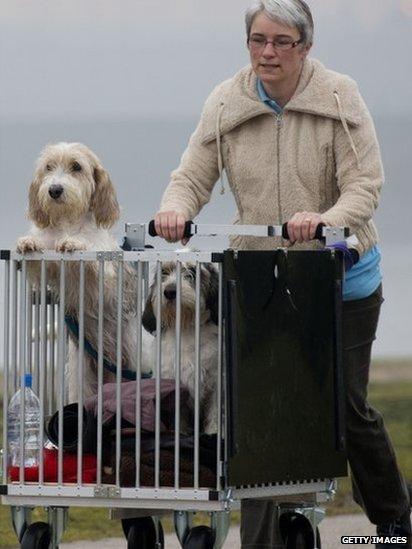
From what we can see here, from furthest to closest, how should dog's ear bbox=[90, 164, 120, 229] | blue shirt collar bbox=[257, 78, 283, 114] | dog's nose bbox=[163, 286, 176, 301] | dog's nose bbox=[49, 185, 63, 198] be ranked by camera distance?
1. dog's ear bbox=[90, 164, 120, 229]
2. dog's nose bbox=[49, 185, 63, 198]
3. blue shirt collar bbox=[257, 78, 283, 114]
4. dog's nose bbox=[163, 286, 176, 301]

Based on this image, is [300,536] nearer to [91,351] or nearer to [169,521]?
[91,351]

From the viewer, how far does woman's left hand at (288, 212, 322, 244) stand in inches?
251

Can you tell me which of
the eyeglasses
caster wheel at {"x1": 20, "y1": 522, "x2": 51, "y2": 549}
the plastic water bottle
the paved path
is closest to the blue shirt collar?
the eyeglasses

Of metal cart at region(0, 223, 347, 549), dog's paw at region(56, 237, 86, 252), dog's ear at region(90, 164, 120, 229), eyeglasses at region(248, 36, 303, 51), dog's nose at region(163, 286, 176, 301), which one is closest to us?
metal cart at region(0, 223, 347, 549)

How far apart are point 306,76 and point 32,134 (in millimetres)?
5390

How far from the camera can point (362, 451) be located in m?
7.08

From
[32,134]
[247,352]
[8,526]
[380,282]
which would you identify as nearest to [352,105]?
[380,282]

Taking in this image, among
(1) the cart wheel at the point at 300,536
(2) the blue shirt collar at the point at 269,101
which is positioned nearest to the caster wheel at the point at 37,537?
(1) the cart wheel at the point at 300,536

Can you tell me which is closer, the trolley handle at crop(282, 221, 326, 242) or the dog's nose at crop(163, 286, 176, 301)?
the trolley handle at crop(282, 221, 326, 242)

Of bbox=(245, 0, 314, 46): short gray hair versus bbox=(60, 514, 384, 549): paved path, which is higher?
bbox=(245, 0, 314, 46): short gray hair

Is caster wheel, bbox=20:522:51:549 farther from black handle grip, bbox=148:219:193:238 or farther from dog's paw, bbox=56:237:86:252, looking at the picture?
black handle grip, bbox=148:219:193:238

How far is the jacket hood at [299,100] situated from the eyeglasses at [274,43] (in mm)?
173

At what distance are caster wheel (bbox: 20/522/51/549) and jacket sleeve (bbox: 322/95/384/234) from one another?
4.73 feet

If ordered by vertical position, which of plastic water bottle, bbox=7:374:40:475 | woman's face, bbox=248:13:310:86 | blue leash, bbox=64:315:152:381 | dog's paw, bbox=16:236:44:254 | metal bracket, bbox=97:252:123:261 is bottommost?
plastic water bottle, bbox=7:374:40:475
